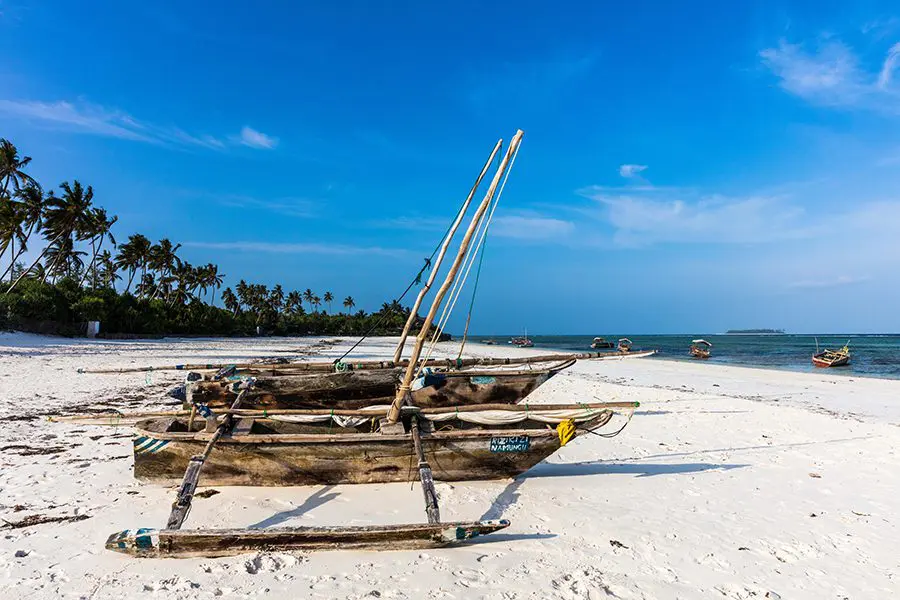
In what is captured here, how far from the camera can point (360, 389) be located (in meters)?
9.45

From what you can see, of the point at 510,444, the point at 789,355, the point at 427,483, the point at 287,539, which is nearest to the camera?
the point at 287,539

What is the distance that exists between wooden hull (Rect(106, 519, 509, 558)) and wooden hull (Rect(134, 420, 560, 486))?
1535 millimetres

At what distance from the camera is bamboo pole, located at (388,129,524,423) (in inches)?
248

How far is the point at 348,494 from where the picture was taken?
5.70 meters

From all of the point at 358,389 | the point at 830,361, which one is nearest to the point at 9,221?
the point at 358,389

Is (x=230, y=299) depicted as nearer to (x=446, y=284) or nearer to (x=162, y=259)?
(x=162, y=259)

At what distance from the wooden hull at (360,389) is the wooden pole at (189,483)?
251 centimetres

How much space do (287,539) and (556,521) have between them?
9.13ft

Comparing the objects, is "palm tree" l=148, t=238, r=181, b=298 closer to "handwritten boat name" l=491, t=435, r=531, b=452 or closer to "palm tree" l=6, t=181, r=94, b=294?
"palm tree" l=6, t=181, r=94, b=294

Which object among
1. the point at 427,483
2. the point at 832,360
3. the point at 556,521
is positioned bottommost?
the point at 556,521

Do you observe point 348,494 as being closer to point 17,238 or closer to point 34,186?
point 17,238

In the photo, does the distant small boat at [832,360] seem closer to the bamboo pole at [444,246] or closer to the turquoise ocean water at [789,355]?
the turquoise ocean water at [789,355]

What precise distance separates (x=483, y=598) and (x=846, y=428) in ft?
35.7

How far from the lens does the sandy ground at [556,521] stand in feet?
12.5
